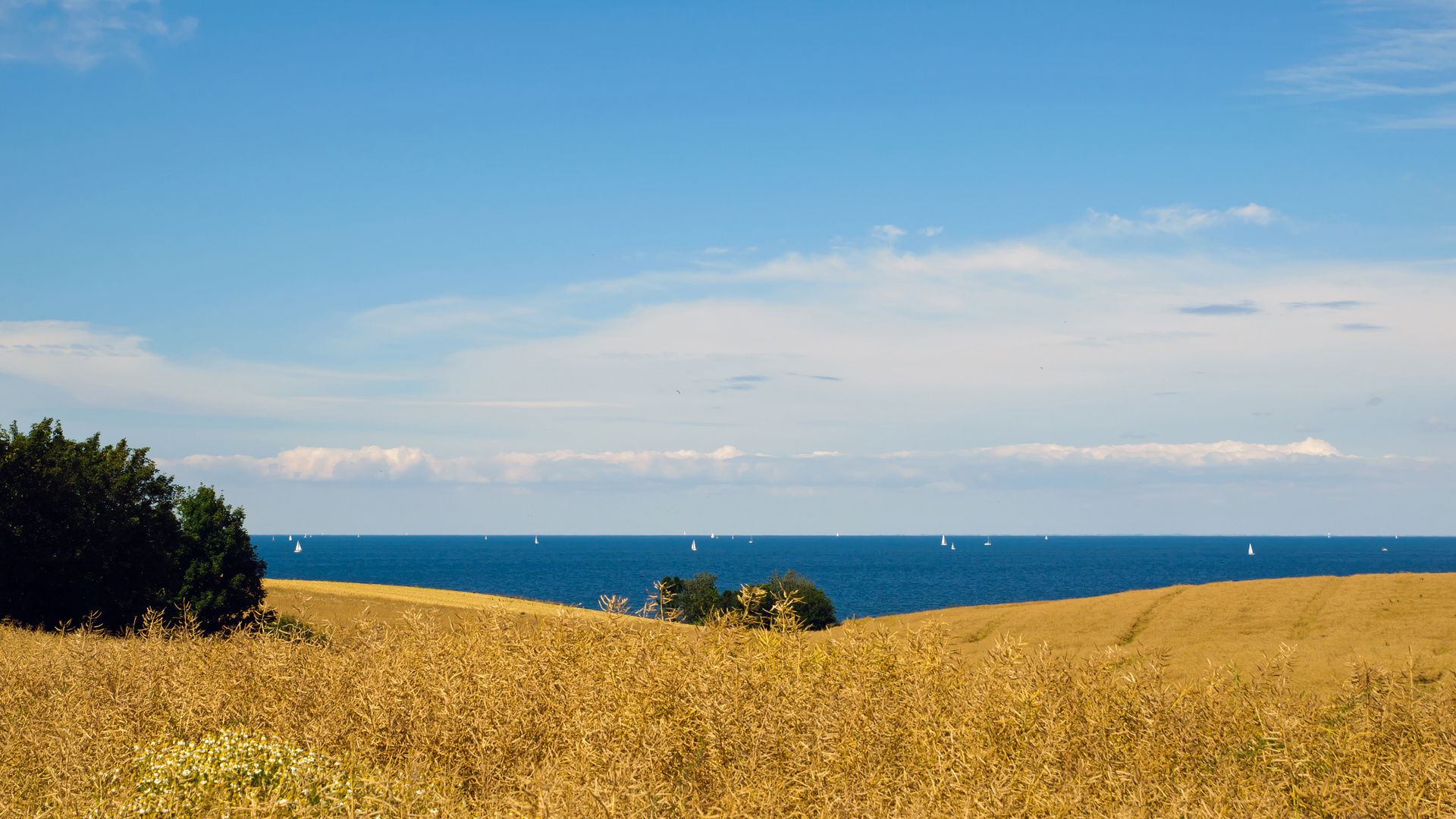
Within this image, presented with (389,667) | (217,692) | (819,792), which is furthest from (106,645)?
(819,792)

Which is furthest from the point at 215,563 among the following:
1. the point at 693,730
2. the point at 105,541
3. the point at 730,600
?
the point at 693,730

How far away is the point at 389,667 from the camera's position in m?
11.0

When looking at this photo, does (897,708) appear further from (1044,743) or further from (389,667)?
(389,667)

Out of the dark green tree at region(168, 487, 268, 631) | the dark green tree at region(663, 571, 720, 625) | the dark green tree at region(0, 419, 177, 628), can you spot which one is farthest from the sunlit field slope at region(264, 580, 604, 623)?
the dark green tree at region(663, 571, 720, 625)

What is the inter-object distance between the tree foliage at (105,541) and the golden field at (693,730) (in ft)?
98.0

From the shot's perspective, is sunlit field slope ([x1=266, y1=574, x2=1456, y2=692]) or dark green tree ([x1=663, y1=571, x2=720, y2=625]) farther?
dark green tree ([x1=663, y1=571, x2=720, y2=625])

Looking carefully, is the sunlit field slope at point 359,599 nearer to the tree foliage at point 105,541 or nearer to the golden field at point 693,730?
the tree foliage at point 105,541

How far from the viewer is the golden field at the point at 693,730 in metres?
7.75

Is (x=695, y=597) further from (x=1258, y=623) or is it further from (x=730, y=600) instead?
(x=1258, y=623)

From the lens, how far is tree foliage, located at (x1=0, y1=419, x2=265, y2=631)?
1462 inches

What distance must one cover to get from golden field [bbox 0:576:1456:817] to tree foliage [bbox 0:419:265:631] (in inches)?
1176

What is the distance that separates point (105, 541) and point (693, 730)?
41728mm

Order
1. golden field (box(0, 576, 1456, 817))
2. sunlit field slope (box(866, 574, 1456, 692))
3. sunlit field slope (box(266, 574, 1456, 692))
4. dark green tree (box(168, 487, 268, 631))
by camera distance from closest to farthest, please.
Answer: golden field (box(0, 576, 1456, 817)) < sunlit field slope (box(266, 574, 1456, 692)) < sunlit field slope (box(866, 574, 1456, 692)) < dark green tree (box(168, 487, 268, 631))

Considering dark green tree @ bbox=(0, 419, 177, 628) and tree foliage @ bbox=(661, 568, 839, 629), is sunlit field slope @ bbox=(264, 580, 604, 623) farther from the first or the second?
tree foliage @ bbox=(661, 568, 839, 629)
